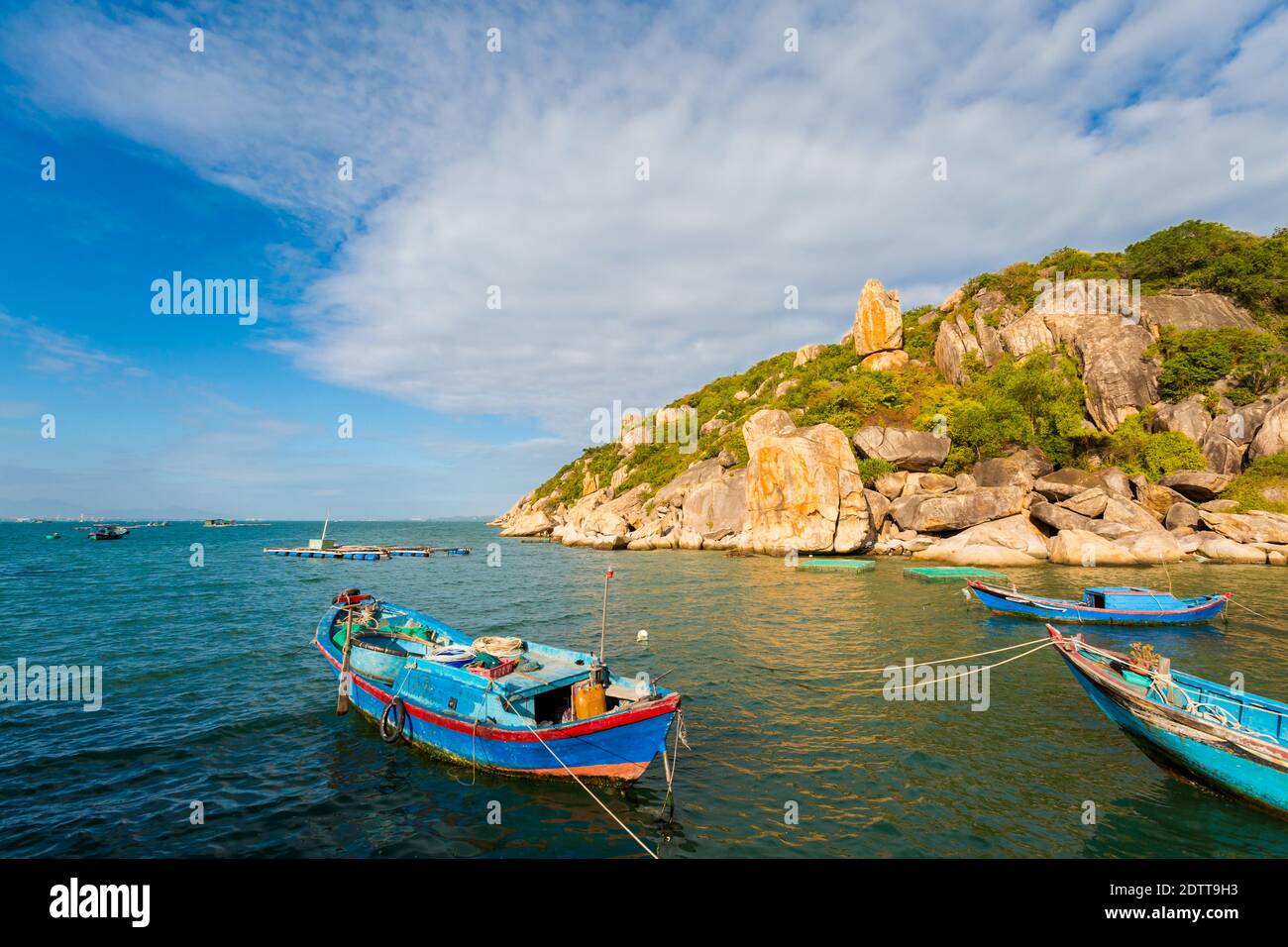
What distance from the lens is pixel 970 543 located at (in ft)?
145

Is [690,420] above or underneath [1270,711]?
above

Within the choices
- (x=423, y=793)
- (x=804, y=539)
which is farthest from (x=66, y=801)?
(x=804, y=539)

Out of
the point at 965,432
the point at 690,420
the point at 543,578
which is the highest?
the point at 690,420

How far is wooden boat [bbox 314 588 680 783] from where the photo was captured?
35.2ft

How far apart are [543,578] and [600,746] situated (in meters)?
35.5

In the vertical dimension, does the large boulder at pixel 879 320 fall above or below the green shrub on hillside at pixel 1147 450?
above

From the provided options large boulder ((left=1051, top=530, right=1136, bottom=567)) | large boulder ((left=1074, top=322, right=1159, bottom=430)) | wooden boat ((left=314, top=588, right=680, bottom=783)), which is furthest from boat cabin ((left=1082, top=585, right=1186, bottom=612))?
large boulder ((left=1074, top=322, right=1159, bottom=430))

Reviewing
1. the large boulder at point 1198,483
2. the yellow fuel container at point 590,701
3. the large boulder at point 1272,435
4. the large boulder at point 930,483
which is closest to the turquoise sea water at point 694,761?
the yellow fuel container at point 590,701

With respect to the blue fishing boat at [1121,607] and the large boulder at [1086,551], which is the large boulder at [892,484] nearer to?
the large boulder at [1086,551]

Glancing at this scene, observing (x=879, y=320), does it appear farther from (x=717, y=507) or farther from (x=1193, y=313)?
(x=717, y=507)

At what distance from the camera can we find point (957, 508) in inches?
1945

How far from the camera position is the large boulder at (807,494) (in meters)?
51.8

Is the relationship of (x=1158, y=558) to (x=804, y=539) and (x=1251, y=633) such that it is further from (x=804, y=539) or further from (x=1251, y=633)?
(x=804, y=539)

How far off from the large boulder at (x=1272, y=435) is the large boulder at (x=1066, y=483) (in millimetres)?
11269
